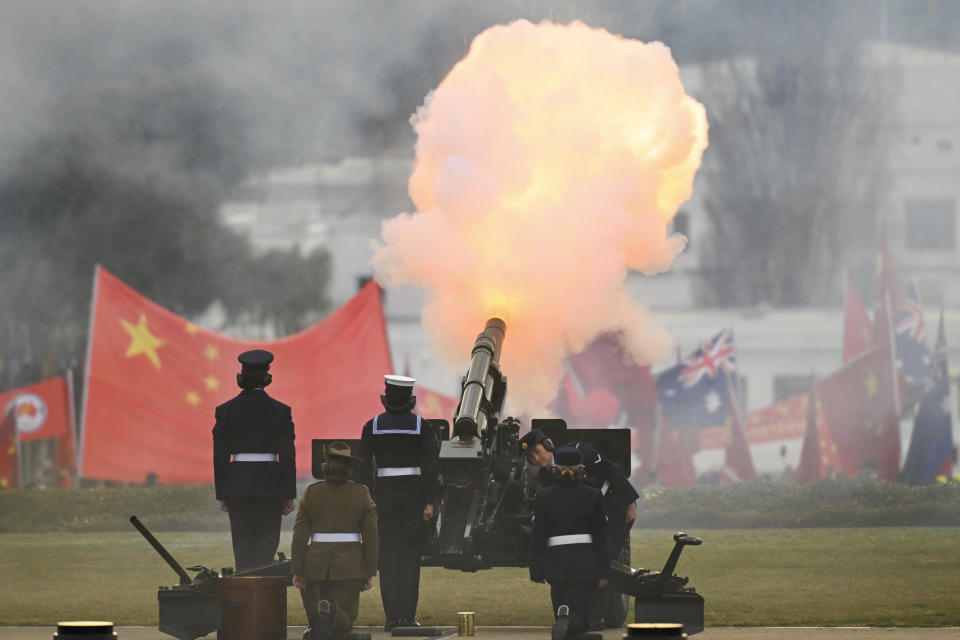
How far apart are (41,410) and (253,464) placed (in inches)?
867

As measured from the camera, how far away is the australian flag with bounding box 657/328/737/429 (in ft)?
117

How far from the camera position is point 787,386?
46125 mm

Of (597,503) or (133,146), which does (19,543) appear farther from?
(133,146)

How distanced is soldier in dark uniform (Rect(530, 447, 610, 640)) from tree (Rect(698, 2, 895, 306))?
34532 millimetres

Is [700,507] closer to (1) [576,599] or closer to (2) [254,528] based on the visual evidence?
(2) [254,528]

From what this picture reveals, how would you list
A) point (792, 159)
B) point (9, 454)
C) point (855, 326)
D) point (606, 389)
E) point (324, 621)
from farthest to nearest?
1. point (792, 159)
2. point (606, 389)
3. point (855, 326)
4. point (9, 454)
5. point (324, 621)

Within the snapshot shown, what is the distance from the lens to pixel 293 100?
47656mm

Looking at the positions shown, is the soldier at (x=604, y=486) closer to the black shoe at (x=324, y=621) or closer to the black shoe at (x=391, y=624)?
the black shoe at (x=391, y=624)

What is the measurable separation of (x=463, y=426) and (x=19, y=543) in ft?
43.4

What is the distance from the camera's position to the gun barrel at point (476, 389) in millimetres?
15773

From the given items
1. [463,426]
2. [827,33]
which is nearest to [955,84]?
[827,33]

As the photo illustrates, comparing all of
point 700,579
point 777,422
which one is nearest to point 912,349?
point 777,422

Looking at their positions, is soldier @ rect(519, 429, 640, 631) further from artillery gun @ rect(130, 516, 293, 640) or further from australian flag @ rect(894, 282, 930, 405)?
australian flag @ rect(894, 282, 930, 405)

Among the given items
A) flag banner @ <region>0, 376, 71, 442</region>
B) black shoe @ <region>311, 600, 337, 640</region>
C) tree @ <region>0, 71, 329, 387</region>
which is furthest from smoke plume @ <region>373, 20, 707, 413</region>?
tree @ <region>0, 71, 329, 387</region>
